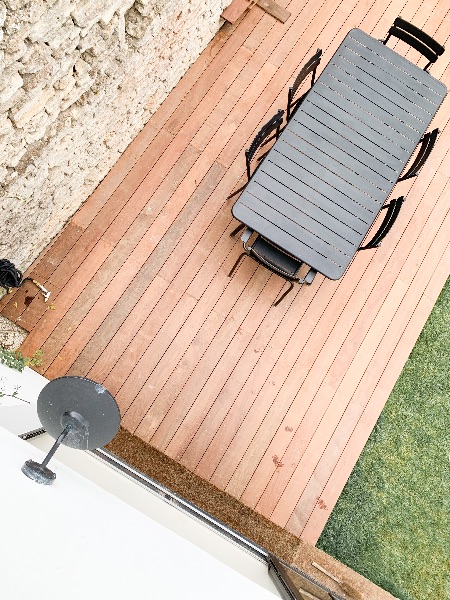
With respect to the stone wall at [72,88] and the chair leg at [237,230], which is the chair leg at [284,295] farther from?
the stone wall at [72,88]

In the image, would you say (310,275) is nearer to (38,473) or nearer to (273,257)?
(273,257)

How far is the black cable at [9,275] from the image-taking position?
386 cm

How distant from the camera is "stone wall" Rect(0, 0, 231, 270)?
2.84 m

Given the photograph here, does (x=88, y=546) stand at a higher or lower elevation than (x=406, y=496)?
lower

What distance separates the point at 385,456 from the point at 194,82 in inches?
132

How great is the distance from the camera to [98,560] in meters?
2.16

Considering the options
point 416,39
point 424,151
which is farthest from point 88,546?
point 416,39

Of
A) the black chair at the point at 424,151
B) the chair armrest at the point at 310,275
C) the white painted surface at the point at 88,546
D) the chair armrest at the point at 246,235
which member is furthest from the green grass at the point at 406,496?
the chair armrest at the point at 246,235

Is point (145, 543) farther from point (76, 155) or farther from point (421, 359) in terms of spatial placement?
point (421, 359)

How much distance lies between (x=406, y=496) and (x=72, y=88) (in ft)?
11.8

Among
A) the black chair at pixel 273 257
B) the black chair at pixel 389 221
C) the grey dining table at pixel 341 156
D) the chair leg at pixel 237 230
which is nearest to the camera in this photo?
the grey dining table at pixel 341 156

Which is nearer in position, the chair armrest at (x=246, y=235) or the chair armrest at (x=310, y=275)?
the chair armrest at (x=310, y=275)

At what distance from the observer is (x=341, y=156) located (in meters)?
3.89

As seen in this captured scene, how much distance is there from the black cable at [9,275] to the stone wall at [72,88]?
9 cm
